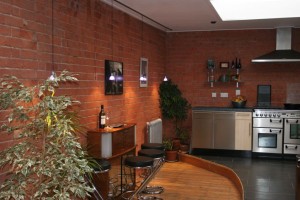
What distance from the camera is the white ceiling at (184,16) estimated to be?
15.8ft

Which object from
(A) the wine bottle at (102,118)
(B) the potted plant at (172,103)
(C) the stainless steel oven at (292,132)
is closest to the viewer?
(A) the wine bottle at (102,118)

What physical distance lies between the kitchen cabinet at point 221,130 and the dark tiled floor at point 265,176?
11.5 inches

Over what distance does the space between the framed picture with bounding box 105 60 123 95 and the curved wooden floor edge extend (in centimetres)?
196

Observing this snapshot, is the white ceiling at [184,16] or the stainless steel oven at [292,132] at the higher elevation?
the white ceiling at [184,16]

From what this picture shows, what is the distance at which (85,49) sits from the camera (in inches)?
162

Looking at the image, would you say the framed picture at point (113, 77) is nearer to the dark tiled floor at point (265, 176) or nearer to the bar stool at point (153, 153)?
the bar stool at point (153, 153)

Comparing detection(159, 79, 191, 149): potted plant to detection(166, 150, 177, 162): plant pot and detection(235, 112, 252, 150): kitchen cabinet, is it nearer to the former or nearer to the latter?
detection(166, 150, 177, 162): plant pot

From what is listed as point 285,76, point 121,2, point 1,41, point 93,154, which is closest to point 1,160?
point 1,41

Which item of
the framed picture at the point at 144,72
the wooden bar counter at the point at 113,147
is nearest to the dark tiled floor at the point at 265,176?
the wooden bar counter at the point at 113,147

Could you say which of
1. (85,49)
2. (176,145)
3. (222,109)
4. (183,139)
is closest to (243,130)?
(222,109)

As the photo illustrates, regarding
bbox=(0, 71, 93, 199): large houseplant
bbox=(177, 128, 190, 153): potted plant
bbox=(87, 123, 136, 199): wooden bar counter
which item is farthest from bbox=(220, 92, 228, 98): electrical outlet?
bbox=(0, 71, 93, 199): large houseplant

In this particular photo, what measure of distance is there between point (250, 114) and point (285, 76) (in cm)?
117

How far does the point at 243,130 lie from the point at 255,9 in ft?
8.27

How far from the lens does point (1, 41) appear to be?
8.93 ft
